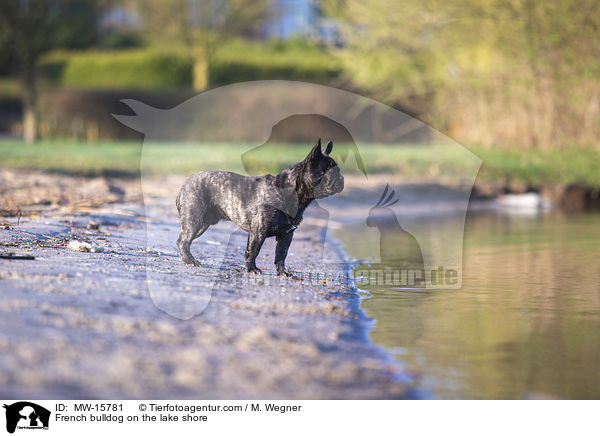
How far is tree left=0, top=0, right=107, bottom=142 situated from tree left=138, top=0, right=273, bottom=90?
712 cm

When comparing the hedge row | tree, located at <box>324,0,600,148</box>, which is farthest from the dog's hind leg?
the hedge row

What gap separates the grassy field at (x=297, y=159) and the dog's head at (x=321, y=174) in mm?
9771

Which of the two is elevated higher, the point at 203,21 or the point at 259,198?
the point at 203,21

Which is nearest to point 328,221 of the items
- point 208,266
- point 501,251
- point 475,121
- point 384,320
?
point 501,251

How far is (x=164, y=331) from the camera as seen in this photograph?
529cm

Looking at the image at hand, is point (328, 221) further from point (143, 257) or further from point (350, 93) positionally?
point (350, 93)

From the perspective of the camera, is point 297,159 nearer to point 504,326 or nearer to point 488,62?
point 488,62

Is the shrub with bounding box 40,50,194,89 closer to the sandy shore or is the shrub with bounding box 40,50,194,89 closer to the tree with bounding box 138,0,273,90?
the tree with bounding box 138,0,273,90

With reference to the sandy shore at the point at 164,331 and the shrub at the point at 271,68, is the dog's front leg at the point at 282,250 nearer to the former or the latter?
the sandy shore at the point at 164,331

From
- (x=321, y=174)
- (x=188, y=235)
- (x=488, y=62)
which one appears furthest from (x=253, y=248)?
(x=488, y=62)

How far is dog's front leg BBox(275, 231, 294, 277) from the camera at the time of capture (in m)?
7.18

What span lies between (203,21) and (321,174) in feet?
96.9
